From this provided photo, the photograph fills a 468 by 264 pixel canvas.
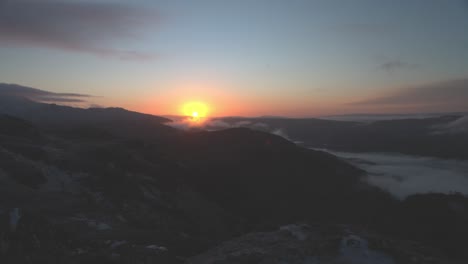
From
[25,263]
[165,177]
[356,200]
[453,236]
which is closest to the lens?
[25,263]

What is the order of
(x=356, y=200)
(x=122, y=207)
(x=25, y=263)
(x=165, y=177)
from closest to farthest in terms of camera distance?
(x=25, y=263), (x=122, y=207), (x=165, y=177), (x=356, y=200)

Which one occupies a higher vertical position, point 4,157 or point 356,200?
point 4,157

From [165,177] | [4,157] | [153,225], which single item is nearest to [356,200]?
[165,177]

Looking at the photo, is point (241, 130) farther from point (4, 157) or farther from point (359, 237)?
point (359, 237)

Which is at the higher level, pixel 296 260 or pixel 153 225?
pixel 296 260

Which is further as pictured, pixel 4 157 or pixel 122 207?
pixel 4 157

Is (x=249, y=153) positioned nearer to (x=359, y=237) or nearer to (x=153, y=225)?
(x=153, y=225)

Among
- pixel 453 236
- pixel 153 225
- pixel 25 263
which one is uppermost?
pixel 25 263

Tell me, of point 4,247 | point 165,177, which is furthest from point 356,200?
point 4,247

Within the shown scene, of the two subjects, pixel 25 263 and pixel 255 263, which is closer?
pixel 25 263
